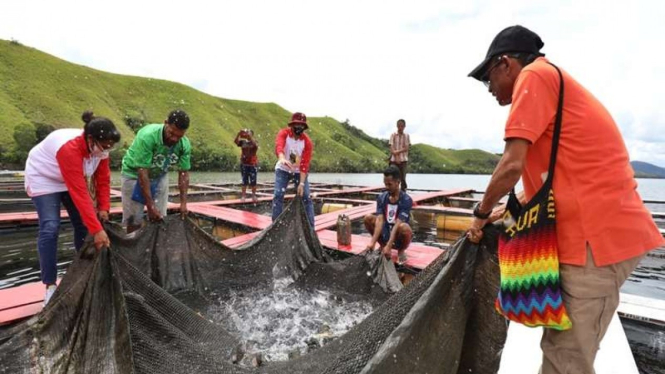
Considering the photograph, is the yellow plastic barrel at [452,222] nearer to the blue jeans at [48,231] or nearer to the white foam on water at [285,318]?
the white foam on water at [285,318]

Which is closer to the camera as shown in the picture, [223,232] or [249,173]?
[223,232]

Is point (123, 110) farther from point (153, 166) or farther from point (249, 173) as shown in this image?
point (153, 166)

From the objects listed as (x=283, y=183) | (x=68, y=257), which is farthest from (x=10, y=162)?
(x=283, y=183)

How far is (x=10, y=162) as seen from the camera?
95.7 ft

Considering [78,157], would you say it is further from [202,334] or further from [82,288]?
[202,334]

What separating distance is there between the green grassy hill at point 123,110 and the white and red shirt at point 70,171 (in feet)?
86.8

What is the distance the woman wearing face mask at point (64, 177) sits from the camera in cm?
282

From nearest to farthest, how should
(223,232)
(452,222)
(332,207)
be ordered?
(223,232), (452,222), (332,207)

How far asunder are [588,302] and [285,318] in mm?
3057

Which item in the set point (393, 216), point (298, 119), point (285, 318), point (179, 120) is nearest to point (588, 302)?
point (285, 318)

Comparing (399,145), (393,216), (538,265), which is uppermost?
(399,145)

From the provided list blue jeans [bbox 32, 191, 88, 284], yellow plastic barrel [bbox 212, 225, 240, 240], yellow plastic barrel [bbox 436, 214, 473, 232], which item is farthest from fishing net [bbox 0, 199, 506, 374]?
yellow plastic barrel [bbox 436, 214, 473, 232]

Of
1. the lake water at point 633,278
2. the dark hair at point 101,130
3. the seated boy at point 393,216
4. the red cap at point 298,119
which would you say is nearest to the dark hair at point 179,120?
the dark hair at point 101,130

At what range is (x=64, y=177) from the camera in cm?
283
